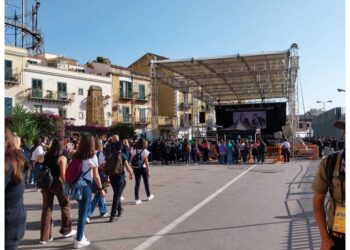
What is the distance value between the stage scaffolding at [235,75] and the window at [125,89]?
42.7 feet

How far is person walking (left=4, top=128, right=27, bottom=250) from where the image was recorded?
357cm

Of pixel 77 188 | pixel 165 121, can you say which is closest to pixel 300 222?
pixel 77 188

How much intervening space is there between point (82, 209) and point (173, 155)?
2082cm

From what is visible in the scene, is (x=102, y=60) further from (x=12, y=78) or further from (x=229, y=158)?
(x=229, y=158)

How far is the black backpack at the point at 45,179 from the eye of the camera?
22.2 ft

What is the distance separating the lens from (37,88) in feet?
136

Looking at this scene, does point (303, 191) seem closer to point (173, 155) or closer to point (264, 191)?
point (264, 191)

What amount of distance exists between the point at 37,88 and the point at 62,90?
120 inches

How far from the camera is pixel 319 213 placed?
11.1ft

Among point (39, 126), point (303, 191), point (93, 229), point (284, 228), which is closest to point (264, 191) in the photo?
point (303, 191)

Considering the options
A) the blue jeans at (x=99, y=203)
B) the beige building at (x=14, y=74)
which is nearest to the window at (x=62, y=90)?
the beige building at (x=14, y=74)

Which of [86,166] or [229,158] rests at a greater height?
[86,166]

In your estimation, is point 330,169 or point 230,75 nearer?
point 330,169

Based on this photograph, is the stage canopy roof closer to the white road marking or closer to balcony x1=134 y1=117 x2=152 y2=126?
balcony x1=134 y1=117 x2=152 y2=126
